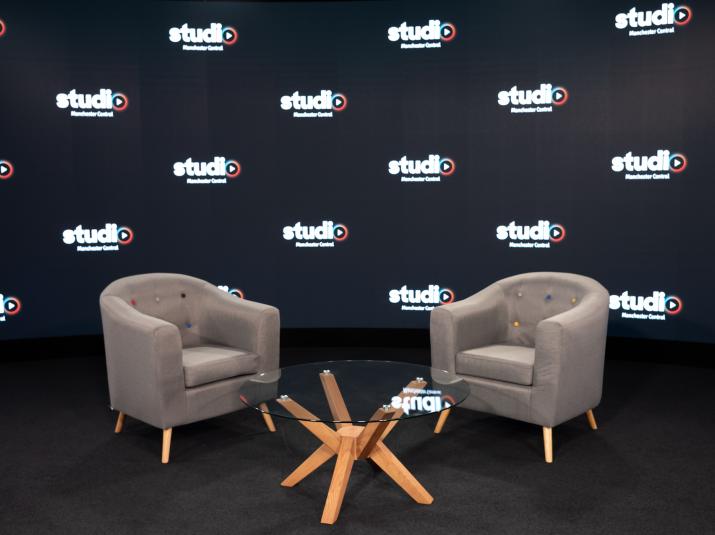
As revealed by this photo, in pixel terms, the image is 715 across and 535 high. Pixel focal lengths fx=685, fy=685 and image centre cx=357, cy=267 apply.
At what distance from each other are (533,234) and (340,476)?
3.35 meters

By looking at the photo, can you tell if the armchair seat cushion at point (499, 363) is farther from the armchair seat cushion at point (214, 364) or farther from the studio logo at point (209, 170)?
the studio logo at point (209, 170)

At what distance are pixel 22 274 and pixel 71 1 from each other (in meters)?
2.22

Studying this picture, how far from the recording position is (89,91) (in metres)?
5.55

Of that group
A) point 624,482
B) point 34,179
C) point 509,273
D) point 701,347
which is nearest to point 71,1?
point 34,179

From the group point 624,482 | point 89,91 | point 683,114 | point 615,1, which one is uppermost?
point 615,1

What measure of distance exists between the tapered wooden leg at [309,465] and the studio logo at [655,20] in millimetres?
4053

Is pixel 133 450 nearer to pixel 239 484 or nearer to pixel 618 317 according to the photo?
pixel 239 484

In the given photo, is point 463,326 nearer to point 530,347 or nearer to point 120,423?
point 530,347

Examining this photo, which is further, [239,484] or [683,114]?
[683,114]

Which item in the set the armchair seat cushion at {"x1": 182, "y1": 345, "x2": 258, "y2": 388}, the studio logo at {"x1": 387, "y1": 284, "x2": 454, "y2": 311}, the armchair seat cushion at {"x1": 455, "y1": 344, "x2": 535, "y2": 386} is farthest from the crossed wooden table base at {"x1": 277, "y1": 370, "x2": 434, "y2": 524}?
the studio logo at {"x1": 387, "y1": 284, "x2": 454, "y2": 311}

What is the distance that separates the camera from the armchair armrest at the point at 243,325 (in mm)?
3842

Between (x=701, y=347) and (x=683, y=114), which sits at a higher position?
(x=683, y=114)

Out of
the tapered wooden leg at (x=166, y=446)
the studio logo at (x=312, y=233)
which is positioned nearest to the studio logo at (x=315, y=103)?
the studio logo at (x=312, y=233)

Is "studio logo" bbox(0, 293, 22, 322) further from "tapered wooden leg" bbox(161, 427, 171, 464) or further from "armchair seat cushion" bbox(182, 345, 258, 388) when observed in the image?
"tapered wooden leg" bbox(161, 427, 171, 464)
